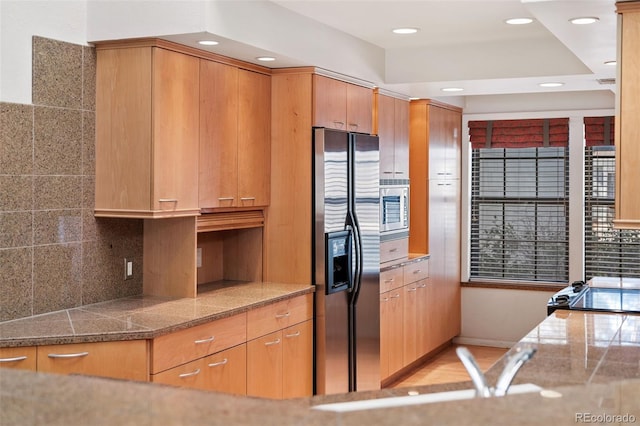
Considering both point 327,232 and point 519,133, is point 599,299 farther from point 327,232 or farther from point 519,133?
point 519,133

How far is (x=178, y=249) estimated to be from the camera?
423 cm

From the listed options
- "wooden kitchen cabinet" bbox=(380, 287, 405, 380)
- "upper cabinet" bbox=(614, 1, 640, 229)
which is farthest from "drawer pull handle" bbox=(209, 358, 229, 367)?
"wooden kitchen cabinet" bbox=(380, 287, 405, 380)

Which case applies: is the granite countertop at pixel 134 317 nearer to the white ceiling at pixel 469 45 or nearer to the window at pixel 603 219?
the white ceiling at pixel 469 45

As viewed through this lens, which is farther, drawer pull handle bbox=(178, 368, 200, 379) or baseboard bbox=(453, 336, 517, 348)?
baseboard bbox=(453, 336, 517, 348)

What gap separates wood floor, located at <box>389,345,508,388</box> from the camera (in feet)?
20.6

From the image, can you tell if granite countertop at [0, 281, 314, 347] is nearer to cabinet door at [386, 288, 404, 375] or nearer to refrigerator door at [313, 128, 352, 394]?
refrigerator door at [313, 128, 352, 394]

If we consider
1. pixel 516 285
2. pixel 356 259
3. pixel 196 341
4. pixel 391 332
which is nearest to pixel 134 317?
pixel 196 341

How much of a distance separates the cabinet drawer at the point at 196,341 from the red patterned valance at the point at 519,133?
4113 millimetres

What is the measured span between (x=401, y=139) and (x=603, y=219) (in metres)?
2.19

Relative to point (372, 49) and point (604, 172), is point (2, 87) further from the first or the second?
point (604, 172)

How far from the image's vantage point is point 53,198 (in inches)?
148

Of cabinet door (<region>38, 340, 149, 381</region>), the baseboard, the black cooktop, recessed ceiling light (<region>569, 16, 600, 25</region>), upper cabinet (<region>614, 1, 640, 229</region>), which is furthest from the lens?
the baseboard

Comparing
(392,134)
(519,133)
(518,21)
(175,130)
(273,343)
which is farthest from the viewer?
(519,133)

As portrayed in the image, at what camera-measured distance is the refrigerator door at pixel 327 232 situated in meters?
4.86
